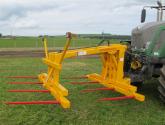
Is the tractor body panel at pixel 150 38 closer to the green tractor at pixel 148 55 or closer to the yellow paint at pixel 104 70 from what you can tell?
the green tractor at pixel 148 55

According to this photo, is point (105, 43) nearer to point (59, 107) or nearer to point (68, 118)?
point (59, 107)

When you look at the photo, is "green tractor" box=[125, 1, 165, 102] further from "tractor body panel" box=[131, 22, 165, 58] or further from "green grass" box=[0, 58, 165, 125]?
"green grass" box=[0, 58, 165, 125]

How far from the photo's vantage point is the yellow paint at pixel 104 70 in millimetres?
7258

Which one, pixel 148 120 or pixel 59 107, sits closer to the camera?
pixel 148 120

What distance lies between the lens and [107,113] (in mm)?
7047

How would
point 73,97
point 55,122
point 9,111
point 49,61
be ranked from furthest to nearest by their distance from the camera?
1. point 73,97
2. point 49,61
3. point 9,111
4. point 55,122

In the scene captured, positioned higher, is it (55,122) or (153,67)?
(153,67)

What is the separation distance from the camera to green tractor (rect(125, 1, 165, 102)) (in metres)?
7.74

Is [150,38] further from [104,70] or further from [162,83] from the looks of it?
[162,83]

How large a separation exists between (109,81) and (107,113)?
175cm

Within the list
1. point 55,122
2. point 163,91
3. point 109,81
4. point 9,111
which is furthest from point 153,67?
point 9,111

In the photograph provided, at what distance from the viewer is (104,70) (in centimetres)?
895

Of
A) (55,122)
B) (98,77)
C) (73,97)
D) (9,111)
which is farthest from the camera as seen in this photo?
(98,77)

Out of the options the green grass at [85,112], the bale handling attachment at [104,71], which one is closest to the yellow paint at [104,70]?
the bale handling attachment at [104,71]
